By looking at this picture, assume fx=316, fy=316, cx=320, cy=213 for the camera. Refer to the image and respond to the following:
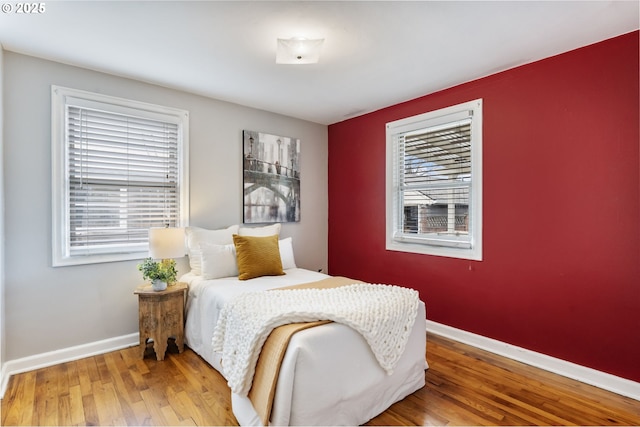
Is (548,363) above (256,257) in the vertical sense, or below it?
below

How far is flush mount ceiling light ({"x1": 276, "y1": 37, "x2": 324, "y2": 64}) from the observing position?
7.09ft

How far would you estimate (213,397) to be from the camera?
2064 mm

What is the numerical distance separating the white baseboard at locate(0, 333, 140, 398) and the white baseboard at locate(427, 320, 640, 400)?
9.71 ft

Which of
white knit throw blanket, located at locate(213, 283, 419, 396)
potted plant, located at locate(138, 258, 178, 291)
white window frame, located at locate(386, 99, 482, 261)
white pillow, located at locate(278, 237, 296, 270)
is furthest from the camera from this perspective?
white pillow, located at locate(278, 237, 296, 270)

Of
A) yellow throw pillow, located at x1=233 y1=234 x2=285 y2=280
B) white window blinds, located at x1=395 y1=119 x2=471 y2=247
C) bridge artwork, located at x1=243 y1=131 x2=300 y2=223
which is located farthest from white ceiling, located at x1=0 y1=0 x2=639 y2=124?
yellow throw pillow, located at x1=233 y1=234 x2=285 y2=280

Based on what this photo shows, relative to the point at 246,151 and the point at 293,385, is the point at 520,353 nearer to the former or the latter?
the point at 293,385

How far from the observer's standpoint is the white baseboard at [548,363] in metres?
2.13

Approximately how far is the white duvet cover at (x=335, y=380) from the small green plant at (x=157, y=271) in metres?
1.26

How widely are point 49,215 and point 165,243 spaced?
0.89 m

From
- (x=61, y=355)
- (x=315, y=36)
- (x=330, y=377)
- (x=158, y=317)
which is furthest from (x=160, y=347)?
(x=315, y=36)

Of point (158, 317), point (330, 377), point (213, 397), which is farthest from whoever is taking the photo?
point (158, 317)

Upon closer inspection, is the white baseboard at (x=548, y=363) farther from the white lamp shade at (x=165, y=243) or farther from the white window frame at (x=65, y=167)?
the white window frame at (x=65, y=167)

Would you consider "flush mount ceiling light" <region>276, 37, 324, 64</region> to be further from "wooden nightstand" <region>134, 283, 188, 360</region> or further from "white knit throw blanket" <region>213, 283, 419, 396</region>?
"wooden nightstand" <region>134, 283, 188, 360</region>

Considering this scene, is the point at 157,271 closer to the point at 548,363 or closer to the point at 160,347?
the point at 160,347
